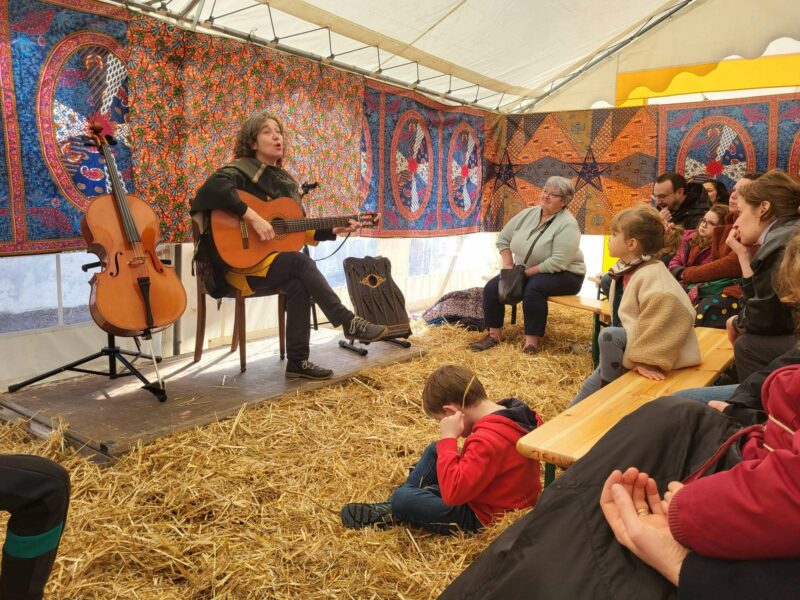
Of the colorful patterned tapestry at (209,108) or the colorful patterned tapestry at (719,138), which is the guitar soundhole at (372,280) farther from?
the colorful patterned tapestry at (719,138)

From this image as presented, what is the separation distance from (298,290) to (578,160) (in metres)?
4.37

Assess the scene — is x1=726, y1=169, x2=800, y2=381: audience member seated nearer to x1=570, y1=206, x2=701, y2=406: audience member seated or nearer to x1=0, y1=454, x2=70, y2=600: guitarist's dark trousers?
x1=570, y1=206, x2=701, y2=406: audience member seated

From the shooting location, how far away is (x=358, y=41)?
4914mm

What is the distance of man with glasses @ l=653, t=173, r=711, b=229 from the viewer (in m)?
5.24

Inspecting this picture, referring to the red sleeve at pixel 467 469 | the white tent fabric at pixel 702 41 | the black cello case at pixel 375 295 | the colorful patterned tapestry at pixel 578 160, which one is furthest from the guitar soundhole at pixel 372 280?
the white tent fabric at pixel 702 41

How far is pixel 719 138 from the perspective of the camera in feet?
20.9

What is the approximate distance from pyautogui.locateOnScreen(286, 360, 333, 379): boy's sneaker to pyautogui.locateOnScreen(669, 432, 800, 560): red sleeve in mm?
2846

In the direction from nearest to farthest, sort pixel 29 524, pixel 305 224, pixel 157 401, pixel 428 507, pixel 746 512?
pixel 746 512
pixel 29 524
pixel 428 507
pixel 157 401
pixel 305 224

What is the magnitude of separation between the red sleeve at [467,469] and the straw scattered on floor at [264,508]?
0.18 meters

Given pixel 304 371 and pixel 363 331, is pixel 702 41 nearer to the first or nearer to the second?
pixel 363 331

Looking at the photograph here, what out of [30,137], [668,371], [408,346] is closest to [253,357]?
[408,346]

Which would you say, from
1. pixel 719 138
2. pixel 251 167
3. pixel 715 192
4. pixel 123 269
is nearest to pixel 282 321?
pixel 251 167

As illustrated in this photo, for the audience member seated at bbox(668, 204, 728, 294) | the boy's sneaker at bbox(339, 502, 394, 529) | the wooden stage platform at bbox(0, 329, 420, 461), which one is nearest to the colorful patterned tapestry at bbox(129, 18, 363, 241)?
the wooden stage platform at bbox(0, 329, 420, 461)

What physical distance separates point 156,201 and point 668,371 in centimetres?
295
